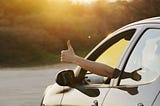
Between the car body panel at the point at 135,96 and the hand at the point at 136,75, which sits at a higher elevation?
the hand at the point at 136,75

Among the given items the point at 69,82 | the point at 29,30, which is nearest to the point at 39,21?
the point at 29,30

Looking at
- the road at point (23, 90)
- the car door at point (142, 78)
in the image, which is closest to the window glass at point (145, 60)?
the car door at point (142, 78)

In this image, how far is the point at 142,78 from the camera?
484 cm

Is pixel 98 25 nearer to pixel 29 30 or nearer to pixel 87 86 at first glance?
pixel 29 30

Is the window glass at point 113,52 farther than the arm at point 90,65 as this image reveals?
Yes

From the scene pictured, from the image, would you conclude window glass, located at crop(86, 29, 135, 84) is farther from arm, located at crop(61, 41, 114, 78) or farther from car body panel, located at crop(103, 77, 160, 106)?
car body panel, located at crop(103, 77, 160, 106)

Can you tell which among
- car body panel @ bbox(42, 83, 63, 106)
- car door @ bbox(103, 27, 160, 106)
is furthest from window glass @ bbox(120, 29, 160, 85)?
car body panel @ bbox(42, 83, 63, 106)

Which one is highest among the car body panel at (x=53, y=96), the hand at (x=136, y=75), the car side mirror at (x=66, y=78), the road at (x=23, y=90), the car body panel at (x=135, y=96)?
the hand at (x=136, y=75)

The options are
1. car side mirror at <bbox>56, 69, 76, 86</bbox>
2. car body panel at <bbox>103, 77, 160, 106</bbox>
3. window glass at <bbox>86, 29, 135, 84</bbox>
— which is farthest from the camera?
car side mirror at <bbox>56, 69, 76, 86</bbox>

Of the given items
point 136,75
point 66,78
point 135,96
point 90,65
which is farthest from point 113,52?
point 135,96

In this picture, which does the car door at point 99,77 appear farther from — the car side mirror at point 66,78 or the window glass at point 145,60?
the window glass at point 145,60

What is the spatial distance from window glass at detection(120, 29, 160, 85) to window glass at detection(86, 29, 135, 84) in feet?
0.93

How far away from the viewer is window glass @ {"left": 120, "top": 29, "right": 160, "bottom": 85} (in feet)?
15.7

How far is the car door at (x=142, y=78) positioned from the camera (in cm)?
444
